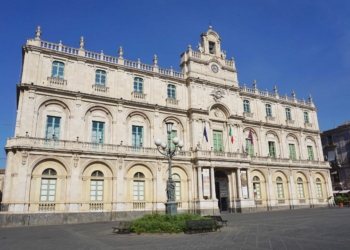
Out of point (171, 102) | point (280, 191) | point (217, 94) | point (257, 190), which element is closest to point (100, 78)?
point (171, 102)

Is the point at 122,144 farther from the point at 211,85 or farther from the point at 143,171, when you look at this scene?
the point at 211,85

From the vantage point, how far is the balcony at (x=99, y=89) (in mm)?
29406

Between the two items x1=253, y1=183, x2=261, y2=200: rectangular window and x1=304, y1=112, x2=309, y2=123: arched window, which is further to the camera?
x1=304, y1=112, x2=309, y2=123: arched window

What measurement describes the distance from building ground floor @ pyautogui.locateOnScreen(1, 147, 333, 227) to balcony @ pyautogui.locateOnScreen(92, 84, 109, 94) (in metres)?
6.41

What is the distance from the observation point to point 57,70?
92.5 feet

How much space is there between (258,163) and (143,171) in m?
15.7

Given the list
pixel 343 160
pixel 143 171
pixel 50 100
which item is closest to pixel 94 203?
pixel 143 171

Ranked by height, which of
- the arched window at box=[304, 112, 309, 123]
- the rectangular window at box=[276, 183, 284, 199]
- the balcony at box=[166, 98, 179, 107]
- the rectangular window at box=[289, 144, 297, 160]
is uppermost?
the arched window at box=[304, 112, 309, 123]

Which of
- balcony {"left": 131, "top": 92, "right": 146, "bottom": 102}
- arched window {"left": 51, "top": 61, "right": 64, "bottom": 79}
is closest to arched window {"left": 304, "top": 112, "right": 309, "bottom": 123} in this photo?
balcony {"left": 131, "top": 92, "right": 146, "bottom": 102}

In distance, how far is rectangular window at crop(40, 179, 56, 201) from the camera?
2460 cm

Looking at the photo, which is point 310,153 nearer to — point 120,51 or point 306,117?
point 306,117

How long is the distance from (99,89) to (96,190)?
397 inches

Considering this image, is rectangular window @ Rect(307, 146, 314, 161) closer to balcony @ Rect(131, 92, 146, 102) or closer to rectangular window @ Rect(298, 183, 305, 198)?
rectangular window @ Rect(298, 183, 305, 198)

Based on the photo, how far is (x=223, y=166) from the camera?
32531 mm
